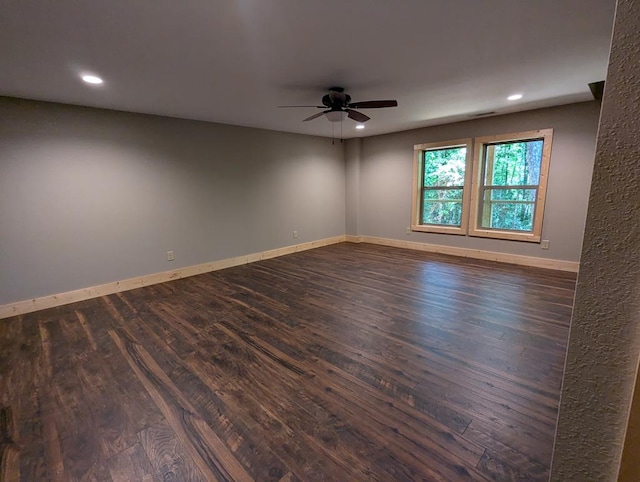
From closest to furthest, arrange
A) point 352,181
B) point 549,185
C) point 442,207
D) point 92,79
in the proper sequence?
point 92,79, point 549,185, point 442,207, point 352,181

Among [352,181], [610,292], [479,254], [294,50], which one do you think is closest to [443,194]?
[479,254]

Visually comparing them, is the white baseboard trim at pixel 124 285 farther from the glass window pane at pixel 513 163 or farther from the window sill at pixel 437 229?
the glass window pane at pixel 513 163

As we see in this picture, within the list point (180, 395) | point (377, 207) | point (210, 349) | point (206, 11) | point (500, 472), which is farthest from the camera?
point (377, 207)

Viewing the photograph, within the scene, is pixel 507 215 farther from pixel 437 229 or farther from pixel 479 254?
pixel 437 229

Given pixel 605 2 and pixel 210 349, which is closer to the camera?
pixel 605 2

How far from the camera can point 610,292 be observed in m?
0.50

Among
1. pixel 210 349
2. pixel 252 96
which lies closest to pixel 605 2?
pixel 252 96

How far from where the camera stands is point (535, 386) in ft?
6.72

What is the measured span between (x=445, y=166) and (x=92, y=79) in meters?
5.53

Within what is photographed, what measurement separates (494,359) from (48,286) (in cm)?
484

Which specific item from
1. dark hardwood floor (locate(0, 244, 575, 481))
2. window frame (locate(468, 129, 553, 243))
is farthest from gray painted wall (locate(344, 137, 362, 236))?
dark hardwood floor (locate(0, 244, 575, 481))

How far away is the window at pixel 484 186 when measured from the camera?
480cm

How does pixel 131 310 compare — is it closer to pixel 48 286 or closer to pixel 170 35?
pixel 48 286

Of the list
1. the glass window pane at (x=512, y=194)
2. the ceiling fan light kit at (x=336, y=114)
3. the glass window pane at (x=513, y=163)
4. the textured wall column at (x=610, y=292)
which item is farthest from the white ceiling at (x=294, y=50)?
the textured wall column at (x=610, y=292)
